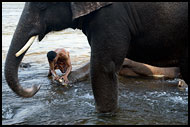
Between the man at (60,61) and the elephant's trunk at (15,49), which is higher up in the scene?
the elephant's trunk at (15,49)

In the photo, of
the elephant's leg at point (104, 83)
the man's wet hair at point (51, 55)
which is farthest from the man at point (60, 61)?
the elephant's leg at point (104, 83)

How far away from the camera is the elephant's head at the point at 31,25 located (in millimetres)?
4320

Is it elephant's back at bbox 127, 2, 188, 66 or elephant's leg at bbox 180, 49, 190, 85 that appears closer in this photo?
elephant's back at bbox 127, 2, 188, 66

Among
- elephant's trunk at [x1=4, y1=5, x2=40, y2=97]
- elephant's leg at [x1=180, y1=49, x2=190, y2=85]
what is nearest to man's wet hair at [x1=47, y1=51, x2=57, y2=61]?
elephant's trunk at [x1=4, y1=5, x2=40, y2=97]

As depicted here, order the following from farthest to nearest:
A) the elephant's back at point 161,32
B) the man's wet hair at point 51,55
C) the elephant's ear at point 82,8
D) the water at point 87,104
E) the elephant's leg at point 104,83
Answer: the man's wet hair at point 51,55
the water at point 87,104
the elephant's leg at point 104,83
the elephant's back at point 161,32
the elephant's ear at point 82,8

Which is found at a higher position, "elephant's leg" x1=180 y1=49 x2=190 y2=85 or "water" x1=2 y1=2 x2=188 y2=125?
"elephant's leg" x1=180 y1=49 x2=190 y2=85

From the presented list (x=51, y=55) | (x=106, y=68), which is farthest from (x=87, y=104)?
(x=51, y=55)

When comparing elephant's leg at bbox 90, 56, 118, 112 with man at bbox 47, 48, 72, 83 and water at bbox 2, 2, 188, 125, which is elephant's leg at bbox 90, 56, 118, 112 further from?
man at bbox 47, 48, 72, 83

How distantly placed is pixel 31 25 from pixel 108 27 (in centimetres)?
86

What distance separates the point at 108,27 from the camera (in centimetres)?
427

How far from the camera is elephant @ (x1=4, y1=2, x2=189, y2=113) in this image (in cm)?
427

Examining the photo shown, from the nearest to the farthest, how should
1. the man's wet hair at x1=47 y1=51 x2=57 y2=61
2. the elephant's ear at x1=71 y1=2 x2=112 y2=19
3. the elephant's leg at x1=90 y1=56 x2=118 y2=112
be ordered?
1. the elephant's ear at x1=71 y1=2 x2=112 y2=19
2. the elephant's leg at x1=90 y1=56 x2=118 y2=112
3. the man's wet hair at x1=47 y1=51 x2=57 y2=61

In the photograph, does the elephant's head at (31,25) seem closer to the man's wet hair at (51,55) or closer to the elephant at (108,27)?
the elephant at (108,27)

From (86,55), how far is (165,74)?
3.31 metres
